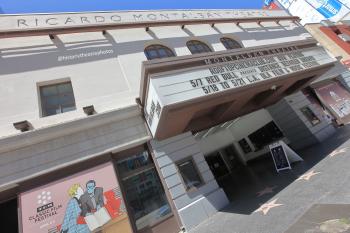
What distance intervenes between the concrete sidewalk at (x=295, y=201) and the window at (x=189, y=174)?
1.37m

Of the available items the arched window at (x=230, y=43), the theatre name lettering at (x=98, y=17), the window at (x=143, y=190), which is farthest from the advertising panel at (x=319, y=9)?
the window at (x=143, y=190)

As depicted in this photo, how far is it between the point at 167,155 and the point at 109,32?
6.85m

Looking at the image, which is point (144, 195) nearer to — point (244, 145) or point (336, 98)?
point (244, 145)

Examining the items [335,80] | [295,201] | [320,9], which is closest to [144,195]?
[295,201]

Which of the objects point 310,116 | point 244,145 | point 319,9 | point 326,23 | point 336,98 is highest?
→ point 319,9

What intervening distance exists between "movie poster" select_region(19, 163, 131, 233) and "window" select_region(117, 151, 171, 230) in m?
0.64

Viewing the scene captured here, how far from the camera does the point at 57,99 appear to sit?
367 inches

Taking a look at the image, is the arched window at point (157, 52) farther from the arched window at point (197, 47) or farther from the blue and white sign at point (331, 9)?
the blue and white sign at point (331, 9)

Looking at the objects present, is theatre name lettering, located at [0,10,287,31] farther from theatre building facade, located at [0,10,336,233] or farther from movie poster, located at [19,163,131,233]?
movie poster, located at [19,163,131,233]

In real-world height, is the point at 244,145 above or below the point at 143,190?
above

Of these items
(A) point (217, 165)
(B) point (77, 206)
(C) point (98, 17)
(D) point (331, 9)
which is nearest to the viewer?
(B) point (77, 206)

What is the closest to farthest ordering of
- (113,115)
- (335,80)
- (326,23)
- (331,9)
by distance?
1. (113,115)
2. (335,80)
3. (326,23)
4. (331,9)

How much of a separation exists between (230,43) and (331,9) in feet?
113

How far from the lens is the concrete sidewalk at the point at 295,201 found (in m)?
5.25
